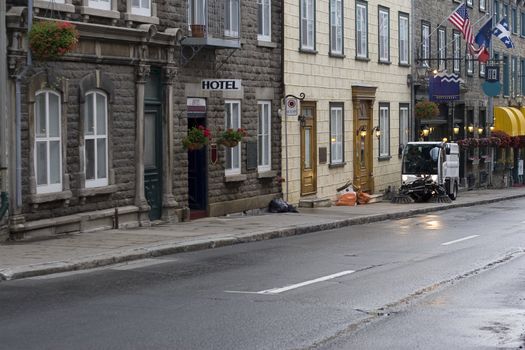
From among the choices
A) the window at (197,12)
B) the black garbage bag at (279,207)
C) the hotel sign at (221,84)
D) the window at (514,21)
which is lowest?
the black garbage bag at (279,207)

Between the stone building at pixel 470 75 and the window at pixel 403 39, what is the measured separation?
2.57 feet

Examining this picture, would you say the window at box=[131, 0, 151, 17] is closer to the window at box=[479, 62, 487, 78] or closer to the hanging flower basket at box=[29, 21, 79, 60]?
the hanging flower basket at box=[29, 21, 79, 60]

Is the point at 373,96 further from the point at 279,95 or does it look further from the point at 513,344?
the point at 513,344

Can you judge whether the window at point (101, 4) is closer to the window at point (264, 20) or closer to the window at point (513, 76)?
the window at point (264, 20)

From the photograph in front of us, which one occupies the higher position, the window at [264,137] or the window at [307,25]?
the window at [307,25]

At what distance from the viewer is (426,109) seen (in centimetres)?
→ 4053

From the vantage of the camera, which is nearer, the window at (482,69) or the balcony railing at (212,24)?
the balcony railing at (212,24)

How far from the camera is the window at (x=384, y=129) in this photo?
125ft

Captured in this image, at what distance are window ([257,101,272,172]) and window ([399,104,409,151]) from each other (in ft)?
40.1

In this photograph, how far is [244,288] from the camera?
13.5 meters

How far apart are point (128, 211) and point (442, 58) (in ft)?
78.5

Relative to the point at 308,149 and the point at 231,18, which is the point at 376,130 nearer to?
the point at 308,149

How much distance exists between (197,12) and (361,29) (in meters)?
12.3

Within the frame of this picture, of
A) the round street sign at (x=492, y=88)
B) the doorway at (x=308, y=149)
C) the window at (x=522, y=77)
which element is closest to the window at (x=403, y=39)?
the round street sign at (x=492, y=88)
